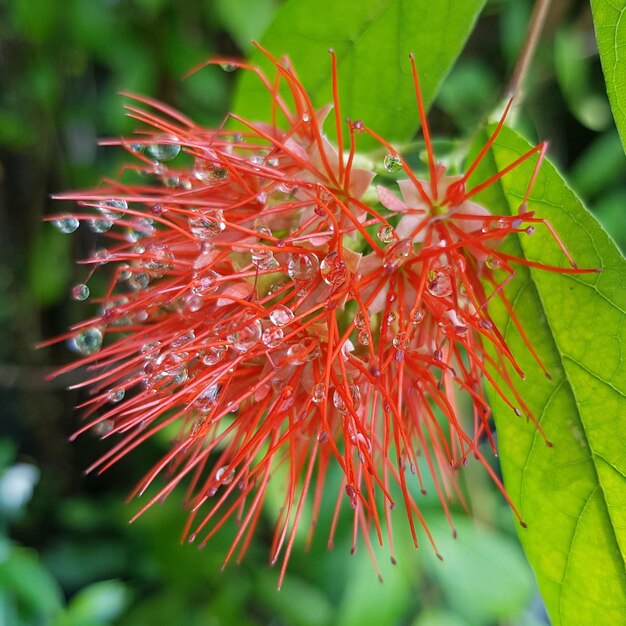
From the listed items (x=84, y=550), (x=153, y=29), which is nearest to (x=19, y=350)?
(x=84, y=550)

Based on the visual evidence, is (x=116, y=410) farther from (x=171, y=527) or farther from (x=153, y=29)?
(x=153, y=29)

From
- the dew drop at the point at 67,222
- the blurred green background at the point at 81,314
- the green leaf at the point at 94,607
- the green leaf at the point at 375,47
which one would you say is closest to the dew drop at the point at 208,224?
the dew drop at the point at 67,222

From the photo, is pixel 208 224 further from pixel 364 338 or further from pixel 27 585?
pixel 27 585

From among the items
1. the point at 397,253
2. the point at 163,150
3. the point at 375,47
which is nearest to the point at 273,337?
the point at 397,253

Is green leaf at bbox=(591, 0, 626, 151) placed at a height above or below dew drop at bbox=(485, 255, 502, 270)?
above

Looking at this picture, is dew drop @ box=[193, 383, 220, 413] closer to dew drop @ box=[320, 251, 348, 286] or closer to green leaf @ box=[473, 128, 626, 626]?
dew drop @ box=[320, 251, 348, 286]

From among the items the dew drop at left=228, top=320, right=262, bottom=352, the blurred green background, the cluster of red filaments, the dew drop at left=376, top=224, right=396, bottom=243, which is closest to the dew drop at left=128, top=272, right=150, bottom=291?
the cluster of red filaments
